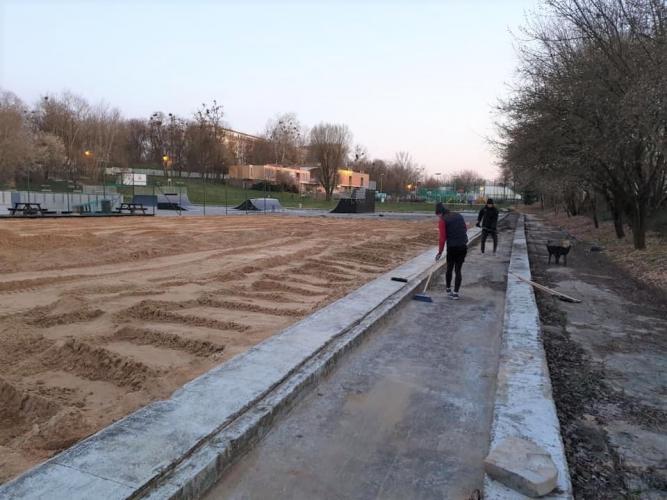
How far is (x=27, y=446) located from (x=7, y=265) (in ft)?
29.2

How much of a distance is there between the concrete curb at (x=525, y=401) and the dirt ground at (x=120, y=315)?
2.80m

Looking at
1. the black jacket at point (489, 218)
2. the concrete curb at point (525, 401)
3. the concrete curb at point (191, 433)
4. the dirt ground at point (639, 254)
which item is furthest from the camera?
the black jacket at point (489, 218)

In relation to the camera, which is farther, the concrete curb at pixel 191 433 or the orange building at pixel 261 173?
the orange building at pixel 261 173

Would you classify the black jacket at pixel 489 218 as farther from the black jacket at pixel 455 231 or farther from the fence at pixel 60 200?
the fence at pixel 60 200

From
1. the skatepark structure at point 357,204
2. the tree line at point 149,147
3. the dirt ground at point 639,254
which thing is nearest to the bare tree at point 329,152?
the tree line at point 149,147

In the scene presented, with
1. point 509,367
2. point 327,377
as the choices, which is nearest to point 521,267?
point 509,367

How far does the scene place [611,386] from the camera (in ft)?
16.8

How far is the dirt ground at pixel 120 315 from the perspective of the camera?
4.07m

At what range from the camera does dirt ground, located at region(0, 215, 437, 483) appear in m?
4.07

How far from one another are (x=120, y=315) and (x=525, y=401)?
534 centimetres

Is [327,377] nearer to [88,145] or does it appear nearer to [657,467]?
[657,467]

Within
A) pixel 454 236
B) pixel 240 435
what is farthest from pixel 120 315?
pixel 454 236

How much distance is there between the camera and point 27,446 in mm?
3416

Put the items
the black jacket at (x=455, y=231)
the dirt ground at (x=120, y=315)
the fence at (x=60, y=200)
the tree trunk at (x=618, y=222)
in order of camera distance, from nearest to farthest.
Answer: the dirt ground at (x=120, y=315) → the black jacket at (x=455, y=231) → the tree trunk at (x=618, y=222) → the fence at (x=60, y=200)
